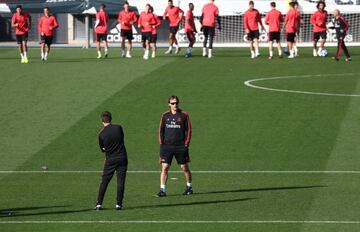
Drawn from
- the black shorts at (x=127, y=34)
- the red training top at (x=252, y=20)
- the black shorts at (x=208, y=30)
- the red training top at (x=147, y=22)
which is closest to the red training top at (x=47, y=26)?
the black shorts at (x=127, y=34)

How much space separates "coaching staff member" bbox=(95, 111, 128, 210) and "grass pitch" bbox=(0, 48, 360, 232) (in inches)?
→ 21.4

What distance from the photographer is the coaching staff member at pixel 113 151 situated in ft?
72.2

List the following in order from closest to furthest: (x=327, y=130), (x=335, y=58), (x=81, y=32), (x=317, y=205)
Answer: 1. (x=317, y=205)
2. (x=327, y=130)
3. (x=335, y=58)
4. (x=81, y=32)

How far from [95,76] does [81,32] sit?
58.9 ft

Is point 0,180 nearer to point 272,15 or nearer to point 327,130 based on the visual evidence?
point 327,130

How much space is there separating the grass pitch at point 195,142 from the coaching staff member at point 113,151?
1.79 ft

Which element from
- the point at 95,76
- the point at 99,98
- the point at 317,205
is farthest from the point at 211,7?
the point at 317,205

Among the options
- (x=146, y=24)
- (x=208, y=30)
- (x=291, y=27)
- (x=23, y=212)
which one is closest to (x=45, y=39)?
(x=146, y=24)

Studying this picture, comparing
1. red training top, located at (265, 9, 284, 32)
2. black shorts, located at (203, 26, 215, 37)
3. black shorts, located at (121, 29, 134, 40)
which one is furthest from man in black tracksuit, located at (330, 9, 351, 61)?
black shorts, located at (121, 29, 134, 40)

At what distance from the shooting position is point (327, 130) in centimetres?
3238

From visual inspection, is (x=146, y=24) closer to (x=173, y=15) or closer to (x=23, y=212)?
(x=173, y=15)

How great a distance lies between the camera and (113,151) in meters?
22.1

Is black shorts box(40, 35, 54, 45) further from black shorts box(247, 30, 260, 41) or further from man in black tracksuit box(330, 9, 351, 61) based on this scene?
man in black tracksuit box(330, 9, 351, 61)

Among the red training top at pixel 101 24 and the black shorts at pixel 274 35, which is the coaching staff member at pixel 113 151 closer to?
the black shorts at pixel 274 35
